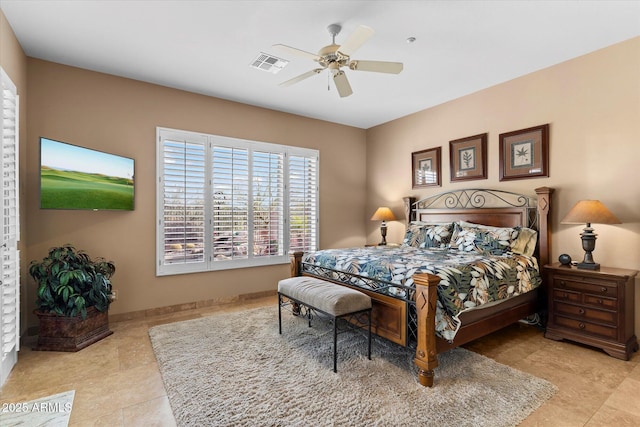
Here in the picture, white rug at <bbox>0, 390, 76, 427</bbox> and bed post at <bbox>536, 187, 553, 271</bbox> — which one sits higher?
bed post at <bbox>536, 187, 553, 271</bbox>

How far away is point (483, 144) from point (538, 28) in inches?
65.1

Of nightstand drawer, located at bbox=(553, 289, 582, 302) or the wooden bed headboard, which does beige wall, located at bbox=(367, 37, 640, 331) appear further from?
nightstand drawer, located at bbox=(553, 289, 582, 302)

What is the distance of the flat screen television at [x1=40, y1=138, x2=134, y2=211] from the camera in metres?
3.03

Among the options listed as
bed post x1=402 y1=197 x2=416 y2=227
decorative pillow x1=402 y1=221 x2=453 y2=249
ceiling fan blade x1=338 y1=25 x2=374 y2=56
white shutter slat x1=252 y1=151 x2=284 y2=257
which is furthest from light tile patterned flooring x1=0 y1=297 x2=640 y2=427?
ceiling fan blade x1=338 y1=25 x2=374 y2=56

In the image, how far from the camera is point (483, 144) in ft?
14.4

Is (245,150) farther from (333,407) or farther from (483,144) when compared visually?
(333,407)

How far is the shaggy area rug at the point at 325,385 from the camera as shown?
6.84 ft

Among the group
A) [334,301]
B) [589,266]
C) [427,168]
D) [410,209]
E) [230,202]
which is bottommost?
[334,301]

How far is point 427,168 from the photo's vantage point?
5156 millimetres

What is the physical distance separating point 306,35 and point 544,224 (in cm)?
338

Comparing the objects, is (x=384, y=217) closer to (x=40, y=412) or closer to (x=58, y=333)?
(x=58, y=333)

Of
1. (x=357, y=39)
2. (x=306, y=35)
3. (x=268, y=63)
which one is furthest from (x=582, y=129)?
(x=268, y=63)

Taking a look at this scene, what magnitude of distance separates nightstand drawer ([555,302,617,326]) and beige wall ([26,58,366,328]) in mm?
3693

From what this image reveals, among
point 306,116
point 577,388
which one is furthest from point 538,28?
point 306,116
